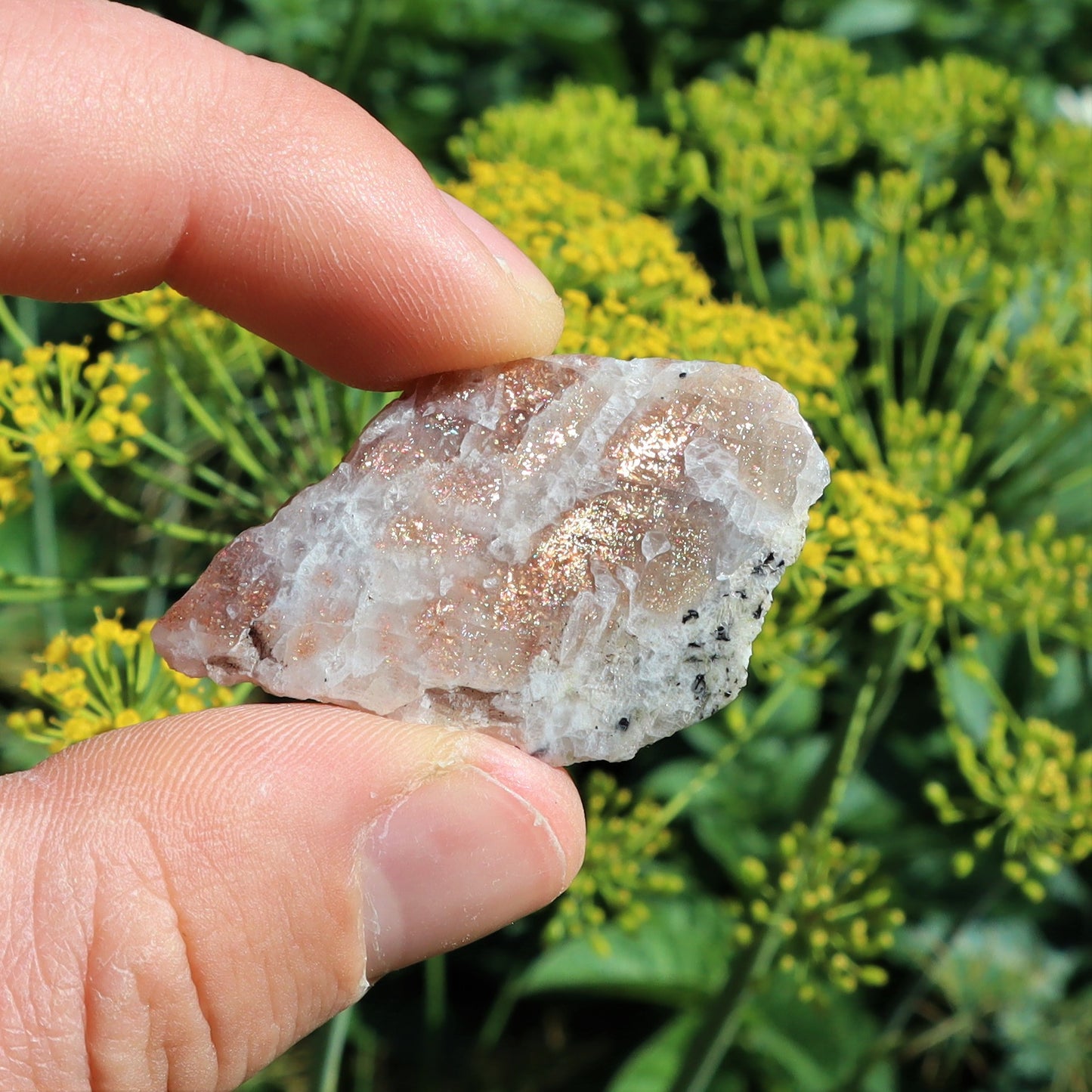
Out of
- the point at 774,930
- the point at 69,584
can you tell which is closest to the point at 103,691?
the point at 69,584

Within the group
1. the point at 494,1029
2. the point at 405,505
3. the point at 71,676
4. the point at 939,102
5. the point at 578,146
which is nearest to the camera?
the point at 405,505

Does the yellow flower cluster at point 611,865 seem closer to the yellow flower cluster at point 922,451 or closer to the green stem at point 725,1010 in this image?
the green stem at point 725,1010

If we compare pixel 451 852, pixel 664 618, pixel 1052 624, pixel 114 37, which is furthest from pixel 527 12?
pixel 451 852

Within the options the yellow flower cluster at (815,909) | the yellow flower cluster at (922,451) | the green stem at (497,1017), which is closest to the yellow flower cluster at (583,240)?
the yellow flower cluster at (922,451)

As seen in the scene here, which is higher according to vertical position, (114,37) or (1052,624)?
(114,37)

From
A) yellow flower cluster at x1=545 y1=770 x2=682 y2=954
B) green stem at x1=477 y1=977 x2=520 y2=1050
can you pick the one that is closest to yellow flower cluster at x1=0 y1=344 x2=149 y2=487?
yellow flower cluster at x1=545 y1=770 x2=682 y2=954

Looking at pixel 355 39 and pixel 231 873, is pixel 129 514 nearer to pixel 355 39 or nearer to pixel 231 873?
pixel 231 873

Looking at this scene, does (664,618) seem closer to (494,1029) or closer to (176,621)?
(176,621)
